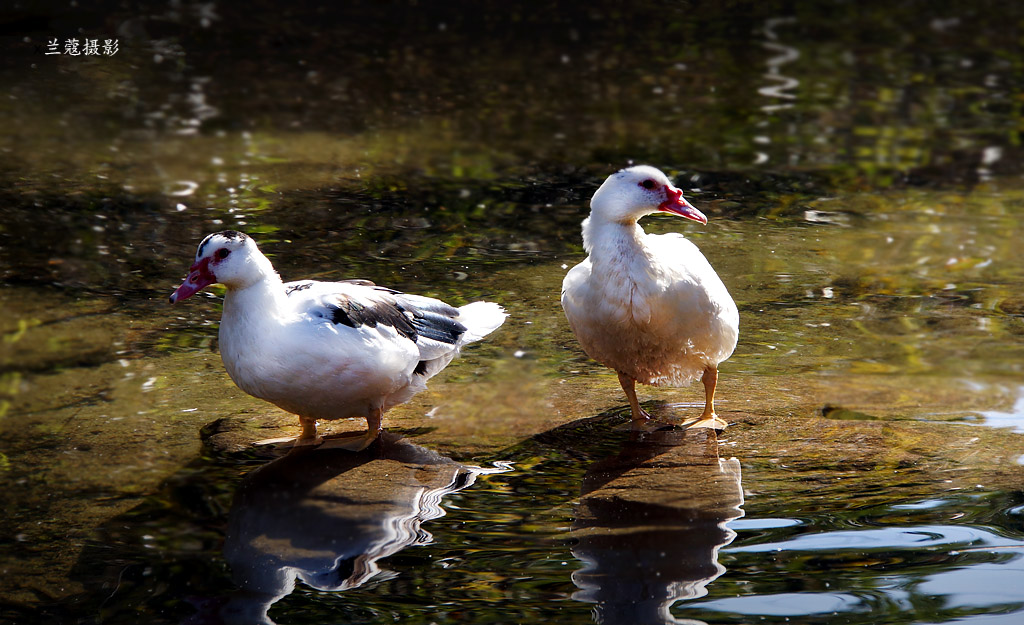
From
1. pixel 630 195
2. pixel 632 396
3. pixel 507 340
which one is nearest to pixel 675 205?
pixel 630 195

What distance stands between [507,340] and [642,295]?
151 cm

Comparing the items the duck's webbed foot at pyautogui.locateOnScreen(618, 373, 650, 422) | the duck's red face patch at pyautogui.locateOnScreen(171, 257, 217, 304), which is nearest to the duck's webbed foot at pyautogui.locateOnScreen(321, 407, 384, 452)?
the duck's red face patch at pyautogui.locateOnScreen(171, 257, 217, 304)

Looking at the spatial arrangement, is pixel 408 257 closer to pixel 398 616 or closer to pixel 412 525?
pixel 412 525

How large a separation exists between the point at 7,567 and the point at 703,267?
11.4ft

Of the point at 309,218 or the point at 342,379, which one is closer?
the point at 342,379

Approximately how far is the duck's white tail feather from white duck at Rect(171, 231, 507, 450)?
0.40 metres

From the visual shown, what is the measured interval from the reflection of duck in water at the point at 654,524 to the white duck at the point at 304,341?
1.12 meters

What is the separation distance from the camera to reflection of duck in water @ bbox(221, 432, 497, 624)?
4086 millimetres

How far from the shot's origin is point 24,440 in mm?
5176

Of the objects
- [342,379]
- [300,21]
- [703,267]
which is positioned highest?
[300,21]

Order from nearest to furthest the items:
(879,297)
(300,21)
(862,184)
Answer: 1. (879,297)
2. (862,184)
3. (300,21)

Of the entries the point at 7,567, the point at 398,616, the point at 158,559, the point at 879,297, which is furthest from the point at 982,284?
the point at 7,567

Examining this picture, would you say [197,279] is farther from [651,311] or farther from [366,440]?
[651,311]

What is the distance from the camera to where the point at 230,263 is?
16.2ft
